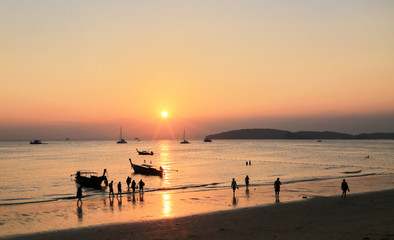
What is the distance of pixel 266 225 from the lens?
1930cm

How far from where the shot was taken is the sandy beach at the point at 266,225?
673 inches

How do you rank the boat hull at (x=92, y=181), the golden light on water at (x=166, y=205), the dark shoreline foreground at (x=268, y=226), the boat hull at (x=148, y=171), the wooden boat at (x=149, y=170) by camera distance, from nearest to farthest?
the dark shoreline foreground at (x=268, y=226) < the golden light on water at (x=166, y=205) < the boat hull at (x=92, y=181) < the wooden boat at (x=149, y=170) < the boat hull at (x=148, y=171)

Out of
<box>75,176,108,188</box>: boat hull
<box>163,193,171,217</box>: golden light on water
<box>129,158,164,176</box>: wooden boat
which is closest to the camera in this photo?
<box>163,193,171,217</box>: golden light on water

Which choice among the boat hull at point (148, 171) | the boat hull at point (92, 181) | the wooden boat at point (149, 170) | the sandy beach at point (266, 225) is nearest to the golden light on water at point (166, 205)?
the sandy beach at point (266, 225)

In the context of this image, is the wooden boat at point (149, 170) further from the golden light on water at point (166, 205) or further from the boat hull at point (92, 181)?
the golden light on water at point (166, 205)

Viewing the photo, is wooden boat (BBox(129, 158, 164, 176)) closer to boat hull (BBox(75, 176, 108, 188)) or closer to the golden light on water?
boat hull (BBox(75, 176, 108, 188))

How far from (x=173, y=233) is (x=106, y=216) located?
26.0 feet

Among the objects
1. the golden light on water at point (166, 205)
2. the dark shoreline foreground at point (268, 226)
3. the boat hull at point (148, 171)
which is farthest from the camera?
the boat hull at point (148, 171)

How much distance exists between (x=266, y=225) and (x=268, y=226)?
26 centimetres

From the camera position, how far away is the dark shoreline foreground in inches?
672

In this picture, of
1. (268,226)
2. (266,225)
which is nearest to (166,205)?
(266,225)

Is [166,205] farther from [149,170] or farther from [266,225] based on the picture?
[149,170]

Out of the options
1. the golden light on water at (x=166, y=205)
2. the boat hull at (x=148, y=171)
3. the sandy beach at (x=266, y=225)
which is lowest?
the boat hull at (x=148, y=171)

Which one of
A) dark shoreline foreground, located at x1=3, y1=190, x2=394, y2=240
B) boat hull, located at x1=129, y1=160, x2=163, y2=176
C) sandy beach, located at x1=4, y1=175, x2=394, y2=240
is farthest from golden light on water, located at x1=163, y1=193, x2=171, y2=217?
boat hull, located at x1=129, y1=160, x2=163, y2=176
